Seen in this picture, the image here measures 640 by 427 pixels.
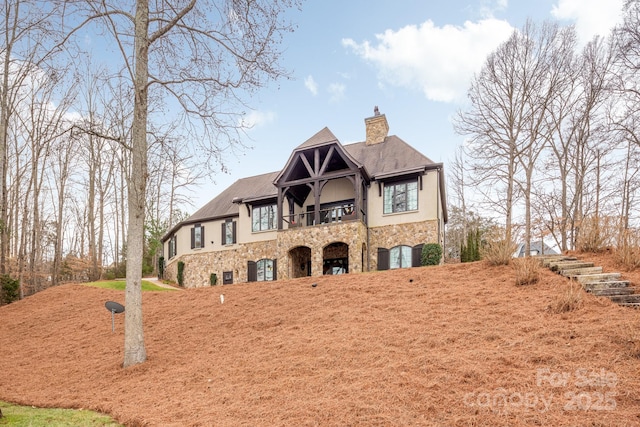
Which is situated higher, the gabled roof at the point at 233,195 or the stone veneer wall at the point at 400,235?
the gabled roof at the point at 233,195

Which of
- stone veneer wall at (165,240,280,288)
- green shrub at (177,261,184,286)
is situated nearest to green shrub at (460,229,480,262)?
stone veneer wall at (165,240,280,288)

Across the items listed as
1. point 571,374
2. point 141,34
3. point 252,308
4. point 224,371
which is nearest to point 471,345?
point 571,374

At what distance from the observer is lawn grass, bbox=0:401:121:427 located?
4750 mm

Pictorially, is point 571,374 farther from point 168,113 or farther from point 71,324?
point 71,324

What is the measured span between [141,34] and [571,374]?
10.2 meters

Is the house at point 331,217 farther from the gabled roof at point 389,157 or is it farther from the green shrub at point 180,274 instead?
the green shrub at point 180,274

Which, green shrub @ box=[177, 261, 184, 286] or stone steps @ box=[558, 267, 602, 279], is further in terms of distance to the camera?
green shrub @ box=[177, 261, 184, 286]

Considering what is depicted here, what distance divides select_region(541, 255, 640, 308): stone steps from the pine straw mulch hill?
1.16ft

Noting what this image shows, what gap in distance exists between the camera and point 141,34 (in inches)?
325

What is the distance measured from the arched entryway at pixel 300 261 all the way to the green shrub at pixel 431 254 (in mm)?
6460

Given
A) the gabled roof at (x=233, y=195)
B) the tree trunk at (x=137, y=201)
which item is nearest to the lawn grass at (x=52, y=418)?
the tree trunk at (x=137, y=201)

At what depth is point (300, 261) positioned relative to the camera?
19672 mm

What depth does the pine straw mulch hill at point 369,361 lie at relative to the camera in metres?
4.12

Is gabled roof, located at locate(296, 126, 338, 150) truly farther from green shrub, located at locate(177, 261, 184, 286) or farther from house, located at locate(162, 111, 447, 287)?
green shrub, located at locate(177, 261, 184, 286)
